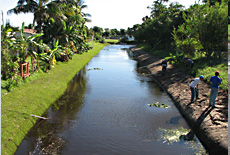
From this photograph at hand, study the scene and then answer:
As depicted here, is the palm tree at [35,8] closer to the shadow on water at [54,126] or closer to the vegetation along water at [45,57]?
the vegetation along water at [45,57]

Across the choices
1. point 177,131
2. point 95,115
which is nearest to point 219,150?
point 177,131

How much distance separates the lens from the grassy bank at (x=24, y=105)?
10722 millimetres

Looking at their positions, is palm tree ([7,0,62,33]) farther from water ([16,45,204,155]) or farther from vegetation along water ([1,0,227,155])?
water ([16,45,204,155])

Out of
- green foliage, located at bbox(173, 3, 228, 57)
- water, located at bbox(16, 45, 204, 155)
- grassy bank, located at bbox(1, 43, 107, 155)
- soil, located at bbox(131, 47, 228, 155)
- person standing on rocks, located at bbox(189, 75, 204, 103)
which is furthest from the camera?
green foliage, located at bbox(173, 3, 228, 57)

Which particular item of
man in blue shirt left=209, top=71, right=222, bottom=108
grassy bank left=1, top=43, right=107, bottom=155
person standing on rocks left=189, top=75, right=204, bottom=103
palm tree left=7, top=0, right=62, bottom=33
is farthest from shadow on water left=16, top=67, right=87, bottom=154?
palm tree left=7, top=0, right=62, bottom=33

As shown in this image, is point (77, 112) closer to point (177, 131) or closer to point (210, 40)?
point (177, 131)

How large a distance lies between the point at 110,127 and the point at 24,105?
218 inches

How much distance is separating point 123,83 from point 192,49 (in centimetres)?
1109

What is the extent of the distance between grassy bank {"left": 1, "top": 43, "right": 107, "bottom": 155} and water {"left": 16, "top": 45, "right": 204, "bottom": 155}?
446 mm

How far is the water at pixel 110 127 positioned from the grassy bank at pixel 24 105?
0.45 m

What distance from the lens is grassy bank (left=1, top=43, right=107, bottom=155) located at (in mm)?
10722

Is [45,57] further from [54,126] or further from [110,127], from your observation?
[110,127]

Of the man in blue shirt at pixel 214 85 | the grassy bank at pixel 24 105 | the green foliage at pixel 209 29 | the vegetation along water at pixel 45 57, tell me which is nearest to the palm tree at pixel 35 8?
the vegetation along water at pixel 45 57

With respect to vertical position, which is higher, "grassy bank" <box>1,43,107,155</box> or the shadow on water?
"grassy bank" <box>1,43,107,155</box>
